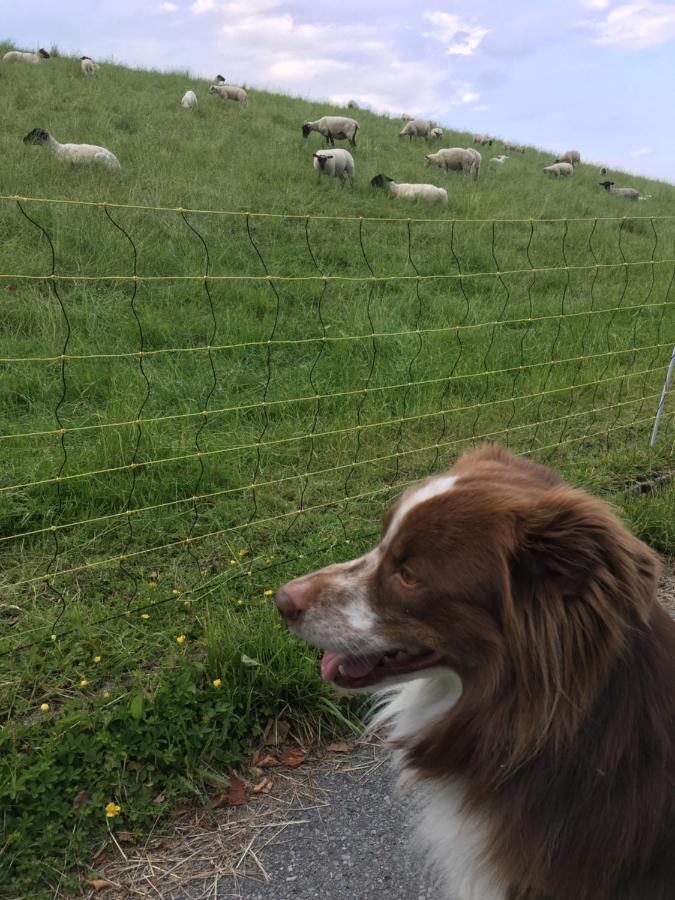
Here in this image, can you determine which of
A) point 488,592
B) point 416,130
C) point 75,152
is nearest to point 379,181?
point 75,152

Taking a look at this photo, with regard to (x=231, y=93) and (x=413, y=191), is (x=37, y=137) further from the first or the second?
(x=231, y=93)

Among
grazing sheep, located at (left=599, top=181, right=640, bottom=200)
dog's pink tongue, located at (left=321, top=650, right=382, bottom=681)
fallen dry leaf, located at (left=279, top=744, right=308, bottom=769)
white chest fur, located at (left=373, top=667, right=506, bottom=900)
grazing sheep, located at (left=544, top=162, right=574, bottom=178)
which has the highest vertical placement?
grazing sheep, located at (left=544, top=162, right=574, bottom=178)

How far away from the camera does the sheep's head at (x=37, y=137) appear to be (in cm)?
956

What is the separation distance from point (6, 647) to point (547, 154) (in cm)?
2523

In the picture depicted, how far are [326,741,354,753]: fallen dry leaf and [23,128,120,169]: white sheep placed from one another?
9113 mm

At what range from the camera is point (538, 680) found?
1436 millimetres

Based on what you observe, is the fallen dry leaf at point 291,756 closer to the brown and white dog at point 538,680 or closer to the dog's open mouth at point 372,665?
the dog's open mouth at point 372,665

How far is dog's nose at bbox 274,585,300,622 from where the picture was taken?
1800mm

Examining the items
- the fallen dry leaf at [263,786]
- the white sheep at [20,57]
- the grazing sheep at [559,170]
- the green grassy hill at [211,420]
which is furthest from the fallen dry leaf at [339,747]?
the grazing sheep at [559,170]

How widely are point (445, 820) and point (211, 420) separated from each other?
3.30 m

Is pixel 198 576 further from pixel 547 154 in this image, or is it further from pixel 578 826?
pixel 547 154

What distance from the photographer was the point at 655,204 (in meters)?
18.0

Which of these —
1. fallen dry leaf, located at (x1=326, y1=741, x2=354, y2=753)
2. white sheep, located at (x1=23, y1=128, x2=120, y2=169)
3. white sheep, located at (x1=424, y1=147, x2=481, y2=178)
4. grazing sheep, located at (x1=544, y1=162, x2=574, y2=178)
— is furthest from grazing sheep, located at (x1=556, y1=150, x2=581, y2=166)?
fallen dry leaf, located at (x1=326, y1=741, x2=354, y2=753)

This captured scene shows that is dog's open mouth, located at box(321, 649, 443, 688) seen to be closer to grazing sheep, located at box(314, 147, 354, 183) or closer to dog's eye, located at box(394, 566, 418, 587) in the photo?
dog's eye, located at box(394, 566, 418, 587)
